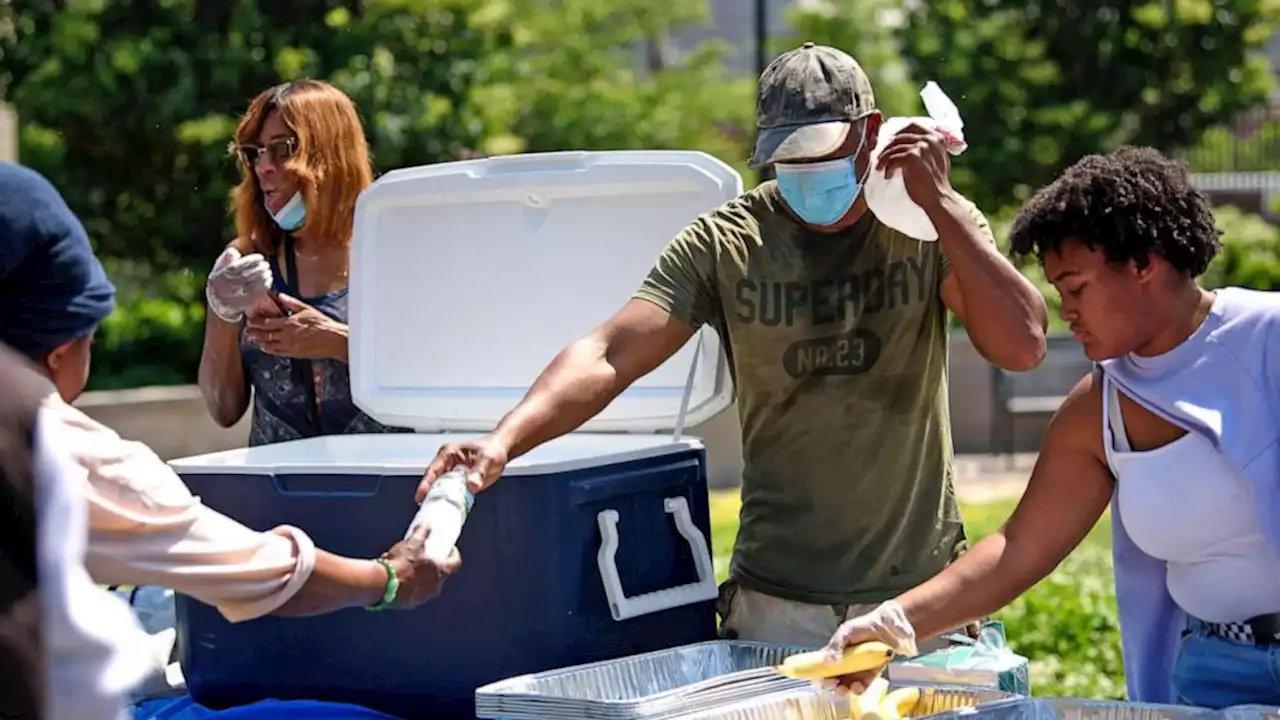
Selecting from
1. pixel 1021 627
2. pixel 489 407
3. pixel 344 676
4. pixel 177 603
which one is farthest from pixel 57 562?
pixel 1021 627

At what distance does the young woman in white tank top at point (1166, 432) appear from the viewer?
9.17 feet

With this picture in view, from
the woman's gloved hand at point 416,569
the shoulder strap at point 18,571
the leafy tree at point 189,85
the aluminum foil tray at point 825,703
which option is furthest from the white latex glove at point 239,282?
the leafy tree at point 189,85

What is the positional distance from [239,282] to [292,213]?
337 mm

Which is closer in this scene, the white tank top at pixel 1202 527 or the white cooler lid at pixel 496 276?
the white tank top at pixel 1202 527

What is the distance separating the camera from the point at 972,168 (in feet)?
56.3

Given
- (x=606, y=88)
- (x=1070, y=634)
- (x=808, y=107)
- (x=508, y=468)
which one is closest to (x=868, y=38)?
(x=606, y=88)

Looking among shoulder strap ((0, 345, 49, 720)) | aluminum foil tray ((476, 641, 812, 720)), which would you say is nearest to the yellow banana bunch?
aluminum foil tray ((476, 641, 812, 720))

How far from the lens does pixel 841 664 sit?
2.78 m

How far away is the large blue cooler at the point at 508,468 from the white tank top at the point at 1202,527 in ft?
2.76

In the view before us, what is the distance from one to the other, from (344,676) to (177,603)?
0.45 meters

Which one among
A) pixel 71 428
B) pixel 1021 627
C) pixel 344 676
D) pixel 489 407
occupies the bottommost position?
pixel 1021 627

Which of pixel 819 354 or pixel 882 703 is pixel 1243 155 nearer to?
pixel 819 354

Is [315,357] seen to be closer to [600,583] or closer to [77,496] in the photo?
[600,583]

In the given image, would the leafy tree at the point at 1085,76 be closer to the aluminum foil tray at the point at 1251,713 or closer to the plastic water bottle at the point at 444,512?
the plastic water bottle at the point at 444,512
